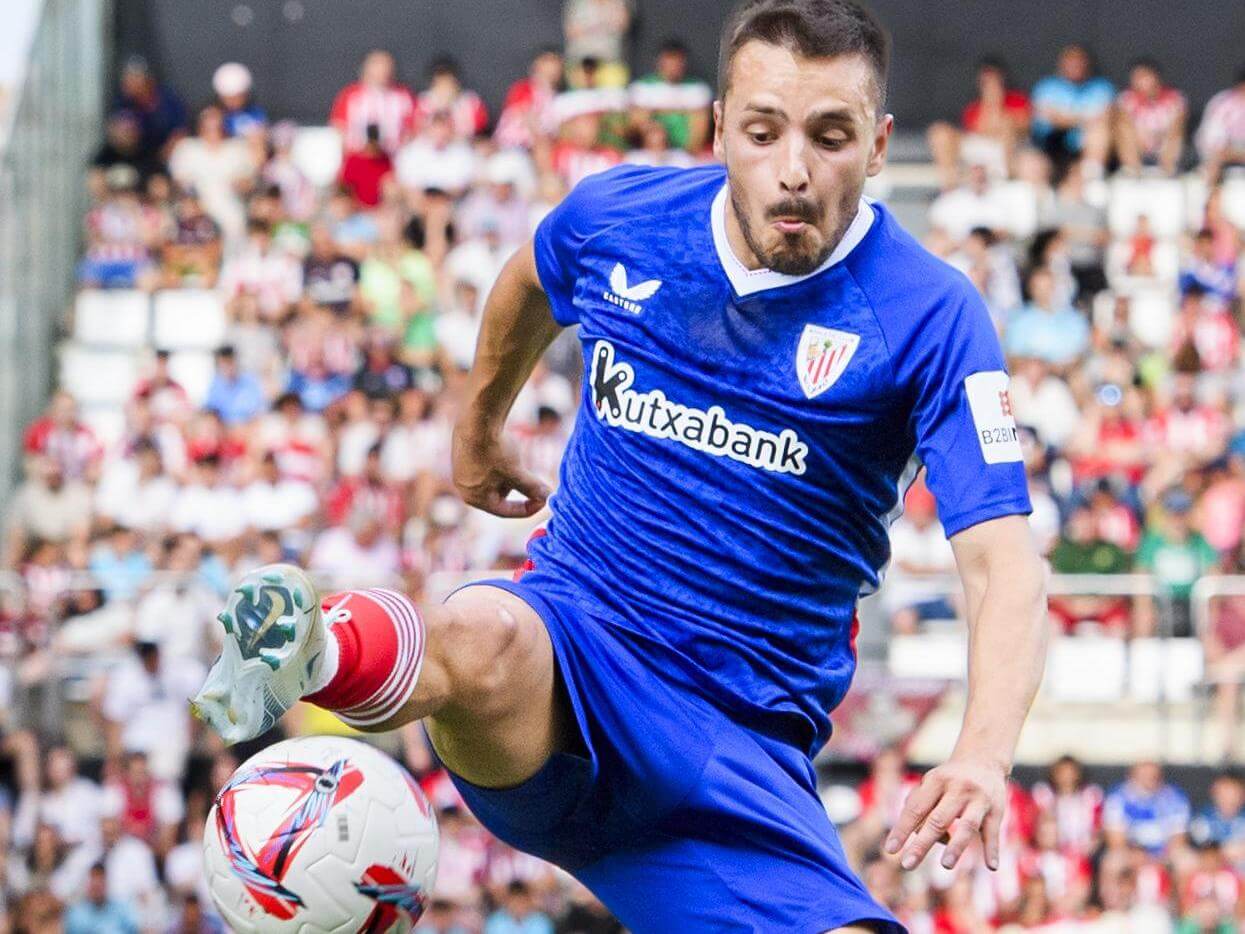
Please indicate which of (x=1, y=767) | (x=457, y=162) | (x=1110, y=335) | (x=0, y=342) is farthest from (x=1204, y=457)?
(x=0, y=342)

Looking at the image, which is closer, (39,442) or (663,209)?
(663,209)

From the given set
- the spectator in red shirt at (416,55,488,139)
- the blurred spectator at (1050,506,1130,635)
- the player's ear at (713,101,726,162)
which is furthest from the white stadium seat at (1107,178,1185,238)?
the player's ear at (713,101,726,162)

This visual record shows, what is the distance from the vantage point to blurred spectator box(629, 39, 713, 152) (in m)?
16.0

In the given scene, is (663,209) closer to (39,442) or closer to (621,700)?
(621,700)

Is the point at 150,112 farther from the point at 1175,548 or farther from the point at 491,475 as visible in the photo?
the point at 491,475

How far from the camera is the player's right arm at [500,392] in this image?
5.44 metres

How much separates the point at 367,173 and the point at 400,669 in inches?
500

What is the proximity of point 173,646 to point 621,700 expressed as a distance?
8.33 m

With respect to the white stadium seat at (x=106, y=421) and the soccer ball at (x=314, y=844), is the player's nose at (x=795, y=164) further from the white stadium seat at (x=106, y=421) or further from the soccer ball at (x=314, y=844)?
the white stadium seat at (x=106, y=421)

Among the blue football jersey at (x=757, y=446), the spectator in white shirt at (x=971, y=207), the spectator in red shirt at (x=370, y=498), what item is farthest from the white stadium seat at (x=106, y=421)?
the blue football jersey at (x=757, y=446)

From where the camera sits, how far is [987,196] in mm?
A: 15602

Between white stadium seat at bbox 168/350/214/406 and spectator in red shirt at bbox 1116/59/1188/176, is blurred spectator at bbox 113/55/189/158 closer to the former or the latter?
white stadium seat at bbox 168/350/214/406

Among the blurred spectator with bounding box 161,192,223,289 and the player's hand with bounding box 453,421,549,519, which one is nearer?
the player's hand with bounding box 453,421,549,519

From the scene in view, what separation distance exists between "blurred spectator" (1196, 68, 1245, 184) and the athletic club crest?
40.1ft
